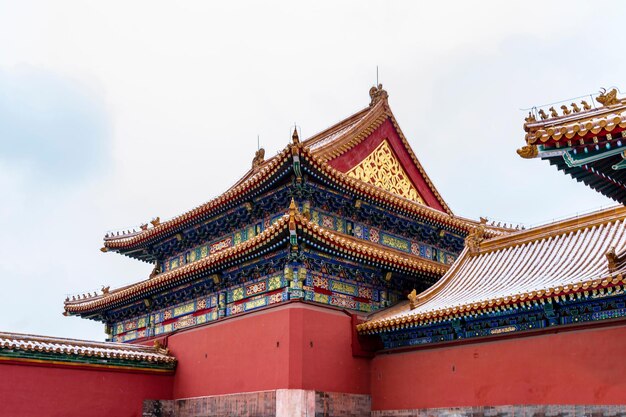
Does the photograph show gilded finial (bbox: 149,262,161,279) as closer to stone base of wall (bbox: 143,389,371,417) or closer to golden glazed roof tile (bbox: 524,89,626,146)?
stone base of wall (bbox: 143,389,371,417)

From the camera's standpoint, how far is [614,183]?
1188cm

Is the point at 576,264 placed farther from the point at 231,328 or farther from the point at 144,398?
the point at 144,398

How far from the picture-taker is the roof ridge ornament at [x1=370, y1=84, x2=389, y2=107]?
23.7m

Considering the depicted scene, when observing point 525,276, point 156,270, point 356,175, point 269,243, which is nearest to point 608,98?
point 525,276

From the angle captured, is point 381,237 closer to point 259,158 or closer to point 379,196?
point 379,196

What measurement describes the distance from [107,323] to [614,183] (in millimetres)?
18991

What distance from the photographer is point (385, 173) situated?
22656 millimetres

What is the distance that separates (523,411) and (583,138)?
22.7 feet

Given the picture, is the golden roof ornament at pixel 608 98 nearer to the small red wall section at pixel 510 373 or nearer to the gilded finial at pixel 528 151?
the gilded finial at pixel 528 151

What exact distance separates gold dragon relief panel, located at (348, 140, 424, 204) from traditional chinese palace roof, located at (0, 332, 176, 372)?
816cm

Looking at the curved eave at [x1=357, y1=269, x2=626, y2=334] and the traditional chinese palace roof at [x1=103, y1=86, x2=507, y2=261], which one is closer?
the curved eave at [x1=357, y1=269, x2=626, y2=334]

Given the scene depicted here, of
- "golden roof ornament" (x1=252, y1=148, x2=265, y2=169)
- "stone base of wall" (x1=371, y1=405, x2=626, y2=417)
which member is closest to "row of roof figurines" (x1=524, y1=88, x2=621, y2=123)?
"stone base of wall" (x1=371, y1=405, x2=626, y2=417)

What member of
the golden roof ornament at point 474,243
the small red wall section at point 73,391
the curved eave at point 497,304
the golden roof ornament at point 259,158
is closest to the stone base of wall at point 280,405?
the small red wall section at point 73,391

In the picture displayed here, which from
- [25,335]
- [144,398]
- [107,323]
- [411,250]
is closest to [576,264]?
[411,250]
